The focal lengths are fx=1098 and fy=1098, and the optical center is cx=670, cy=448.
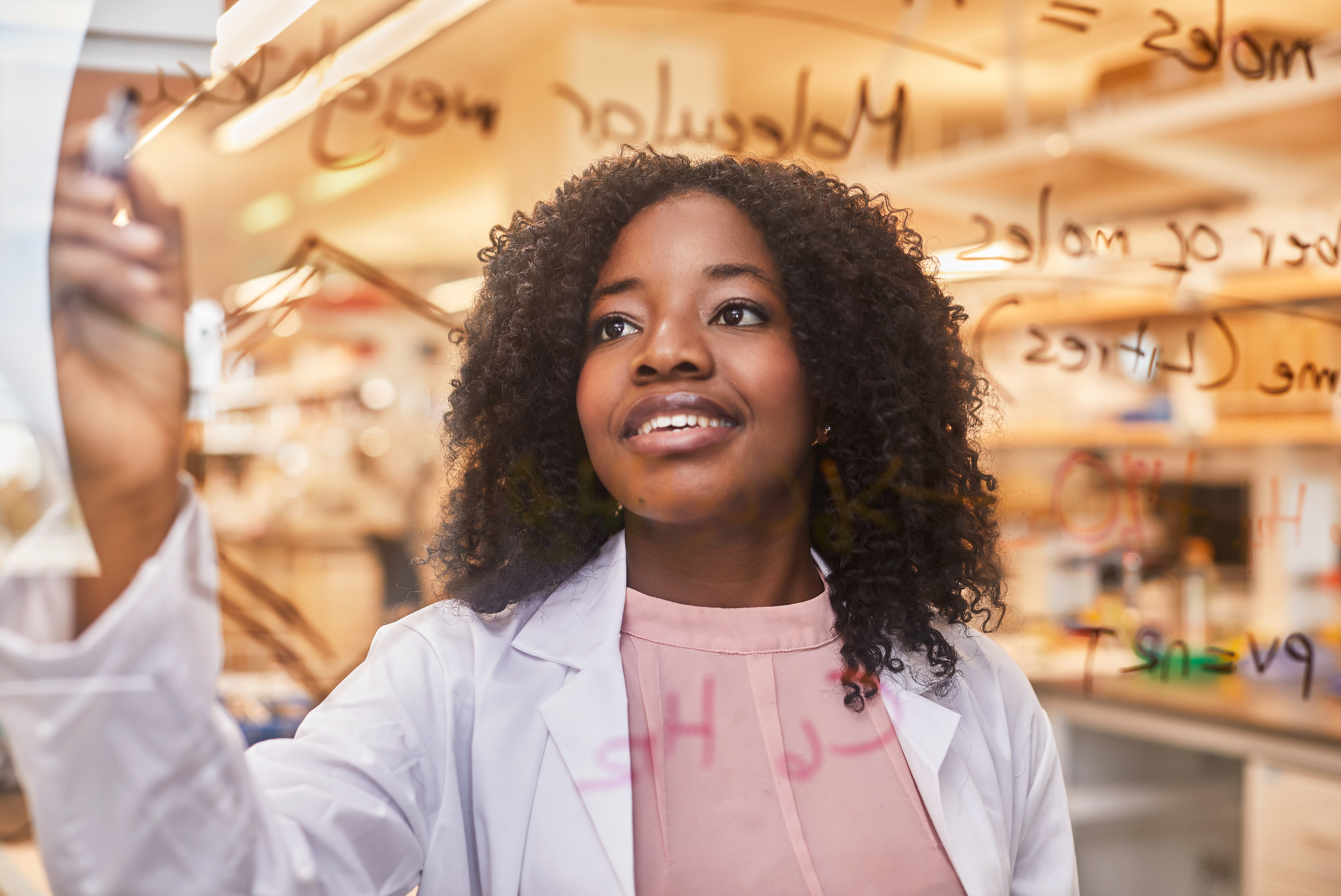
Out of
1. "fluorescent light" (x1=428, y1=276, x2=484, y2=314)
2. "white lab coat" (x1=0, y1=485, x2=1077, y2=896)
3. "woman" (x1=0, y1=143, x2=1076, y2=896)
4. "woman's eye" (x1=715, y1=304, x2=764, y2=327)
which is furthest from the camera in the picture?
"fluorescent light" (x1=428, y1=276, x2=484, y2=314)

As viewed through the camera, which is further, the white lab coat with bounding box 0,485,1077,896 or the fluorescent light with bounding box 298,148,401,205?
the fluorescent light with bounding box 298,148,401,205

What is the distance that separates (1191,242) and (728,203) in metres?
0.75

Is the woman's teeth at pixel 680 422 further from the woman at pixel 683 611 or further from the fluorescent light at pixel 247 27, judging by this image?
the fluorescent light at pixel 247 27

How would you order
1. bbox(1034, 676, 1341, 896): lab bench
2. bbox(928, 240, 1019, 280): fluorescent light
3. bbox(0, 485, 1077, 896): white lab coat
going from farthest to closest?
bbox(1034, 676, 1341, 896): lab bench → bbox(928, 240, 1019, 280): fluorescent light → bbox(0, 485, 1077, 896): white lab coat

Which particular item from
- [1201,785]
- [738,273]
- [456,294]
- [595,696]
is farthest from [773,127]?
[1201,785]

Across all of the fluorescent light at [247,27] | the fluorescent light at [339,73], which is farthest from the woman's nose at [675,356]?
the fluorescent light at [339,73]

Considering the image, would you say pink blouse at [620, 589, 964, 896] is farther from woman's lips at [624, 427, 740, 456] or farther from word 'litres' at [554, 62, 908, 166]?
word 'litres' at [554, 62, 908, 166]

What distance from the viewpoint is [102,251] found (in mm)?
470

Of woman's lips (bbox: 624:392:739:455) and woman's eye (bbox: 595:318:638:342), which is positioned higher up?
woman's eye (bbox: 595:318:638:342)

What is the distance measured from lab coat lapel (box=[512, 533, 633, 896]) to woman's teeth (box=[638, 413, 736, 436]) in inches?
5.4

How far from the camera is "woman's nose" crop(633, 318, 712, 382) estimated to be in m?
0.71

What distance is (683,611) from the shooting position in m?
0.80

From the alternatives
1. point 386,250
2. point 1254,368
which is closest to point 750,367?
point 1254,368

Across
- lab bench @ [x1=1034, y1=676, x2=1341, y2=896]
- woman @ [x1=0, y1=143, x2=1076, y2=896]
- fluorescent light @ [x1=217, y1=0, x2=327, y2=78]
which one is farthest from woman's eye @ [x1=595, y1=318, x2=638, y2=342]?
lab bench @ [x1=1034, y1=676, x2=1341, y2=896]
